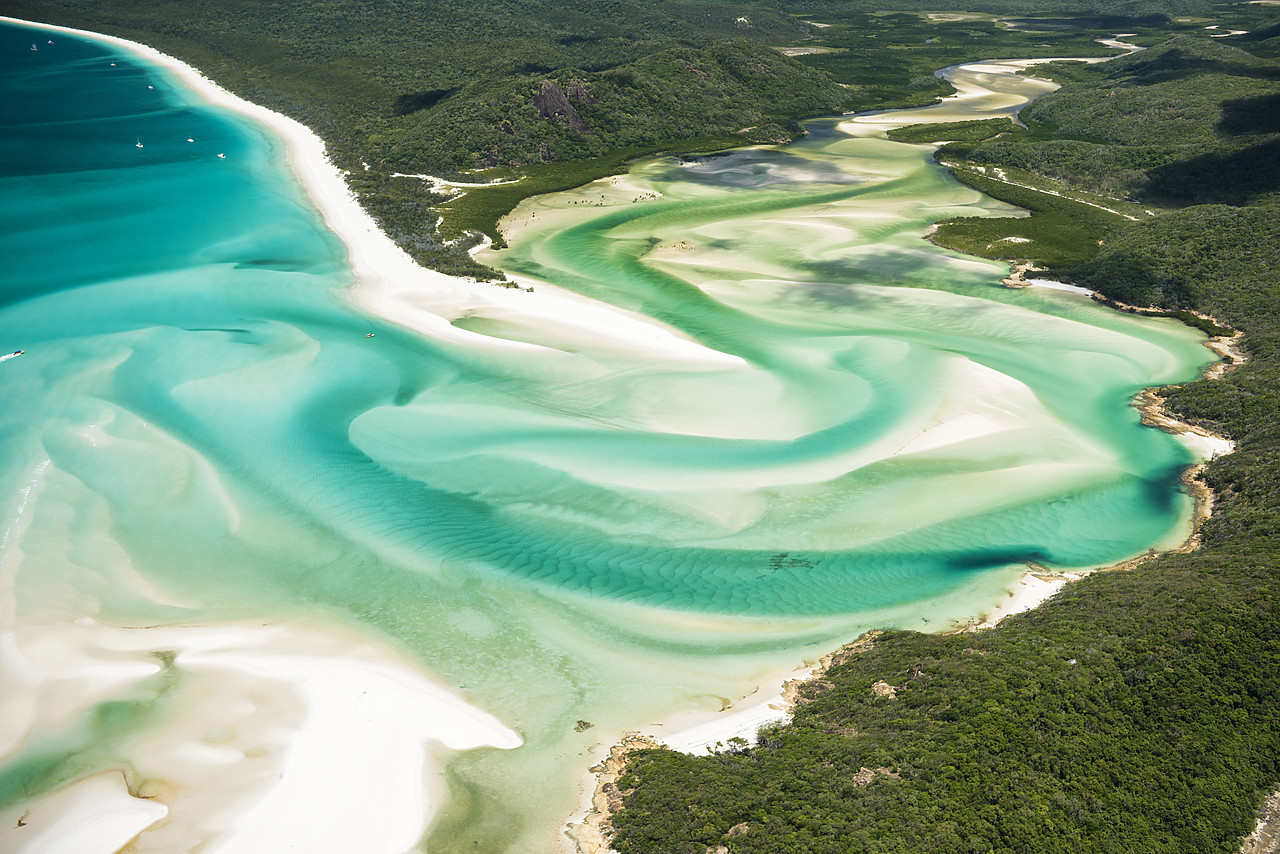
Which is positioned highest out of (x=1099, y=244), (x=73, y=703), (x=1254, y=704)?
(x=1099, y=244)

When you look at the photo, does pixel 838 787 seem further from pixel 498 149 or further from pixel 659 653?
pixel 498 149

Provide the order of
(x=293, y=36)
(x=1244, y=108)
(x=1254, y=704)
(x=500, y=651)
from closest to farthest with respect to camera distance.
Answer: (x=1254, y=704) → (x=500, y=651) → (x=1244, y=108) → (x=293, y=36)

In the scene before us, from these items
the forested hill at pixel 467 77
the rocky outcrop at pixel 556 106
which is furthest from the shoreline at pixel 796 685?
the rocky outcrop at pixel 556 106

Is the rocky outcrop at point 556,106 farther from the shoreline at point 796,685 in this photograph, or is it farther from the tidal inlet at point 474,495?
the shoreline at point 796,685

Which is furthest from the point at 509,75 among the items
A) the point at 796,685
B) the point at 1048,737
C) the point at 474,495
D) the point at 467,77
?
the point at 1048,737

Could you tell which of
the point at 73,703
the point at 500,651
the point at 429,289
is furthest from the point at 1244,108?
the point at 73,703

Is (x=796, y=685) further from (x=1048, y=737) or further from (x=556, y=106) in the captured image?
(x=556, y=106)

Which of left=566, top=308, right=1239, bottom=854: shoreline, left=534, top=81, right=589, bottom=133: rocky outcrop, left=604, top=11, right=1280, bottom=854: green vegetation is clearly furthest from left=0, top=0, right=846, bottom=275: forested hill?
left=604, top=11, right=1280, bottom=854: green vegetation
